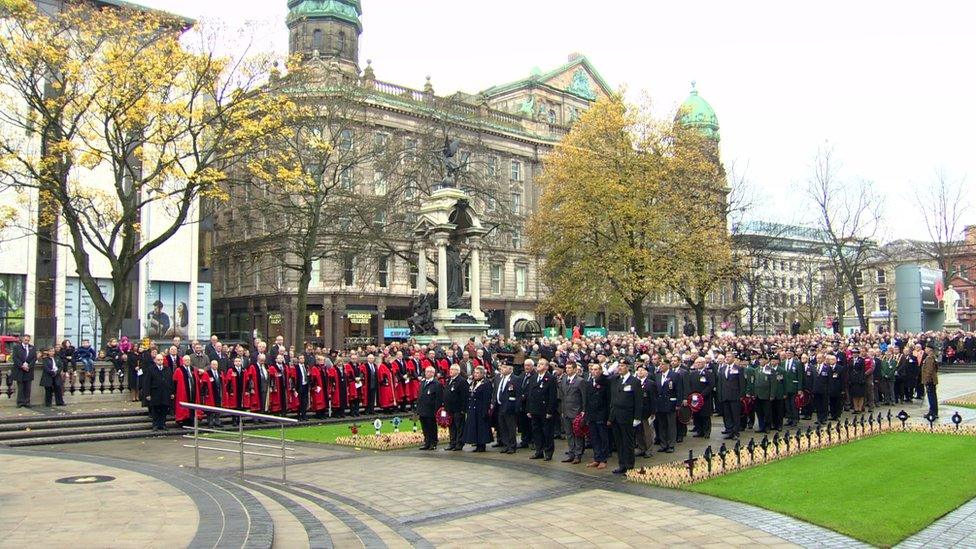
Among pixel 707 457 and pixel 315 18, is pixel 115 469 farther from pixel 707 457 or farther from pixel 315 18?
pixel 315 18

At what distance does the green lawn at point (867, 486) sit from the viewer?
9.80 m

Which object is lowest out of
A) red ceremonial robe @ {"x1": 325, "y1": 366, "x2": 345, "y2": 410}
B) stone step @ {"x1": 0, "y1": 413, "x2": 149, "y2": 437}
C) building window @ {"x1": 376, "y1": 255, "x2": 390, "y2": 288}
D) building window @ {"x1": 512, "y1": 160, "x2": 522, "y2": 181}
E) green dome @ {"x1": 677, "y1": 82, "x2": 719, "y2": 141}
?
stone step @ {"x1": 0, "y1": 413, "x2": 149, "y2": 437}

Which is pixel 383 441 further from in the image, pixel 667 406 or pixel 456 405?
pixel 667 406

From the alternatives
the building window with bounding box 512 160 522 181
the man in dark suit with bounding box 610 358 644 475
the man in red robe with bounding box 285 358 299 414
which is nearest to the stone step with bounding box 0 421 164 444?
the man in red robe with bounding box 285 358 299 414

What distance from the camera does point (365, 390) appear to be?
23156 mm

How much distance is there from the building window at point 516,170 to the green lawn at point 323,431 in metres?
52.0

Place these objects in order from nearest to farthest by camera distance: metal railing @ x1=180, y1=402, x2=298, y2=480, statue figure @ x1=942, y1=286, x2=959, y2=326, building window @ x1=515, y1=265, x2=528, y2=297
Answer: metal railing @ x1=180, y1=402, x2=298, y2=480, statue figure @ x1=942, y1=286, x2=959, y2=326, building window @ x1=515, y1=265, x2=528, y2=297

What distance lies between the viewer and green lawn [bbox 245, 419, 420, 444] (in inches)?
732

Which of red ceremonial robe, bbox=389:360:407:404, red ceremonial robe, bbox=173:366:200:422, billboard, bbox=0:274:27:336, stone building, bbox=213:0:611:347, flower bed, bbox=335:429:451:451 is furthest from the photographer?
stone building, bbox=213:0:611:347

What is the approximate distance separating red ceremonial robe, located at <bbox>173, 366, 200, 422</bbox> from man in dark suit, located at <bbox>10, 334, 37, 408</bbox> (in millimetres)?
4259

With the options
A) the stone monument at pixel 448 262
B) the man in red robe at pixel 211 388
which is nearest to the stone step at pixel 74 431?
the man in red robe at pixel 211 388

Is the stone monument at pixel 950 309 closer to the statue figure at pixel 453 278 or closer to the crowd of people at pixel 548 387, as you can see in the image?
the crowd of people at pixel 548 387

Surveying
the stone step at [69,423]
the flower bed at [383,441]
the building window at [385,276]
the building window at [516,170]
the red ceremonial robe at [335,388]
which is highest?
the building window at [516,170]

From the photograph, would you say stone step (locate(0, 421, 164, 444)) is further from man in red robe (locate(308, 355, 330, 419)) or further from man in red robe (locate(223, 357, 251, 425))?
man in red robe (locate(308, 355, 330, 419))
